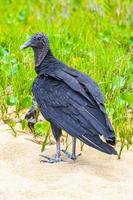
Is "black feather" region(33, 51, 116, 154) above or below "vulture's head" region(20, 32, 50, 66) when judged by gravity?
below

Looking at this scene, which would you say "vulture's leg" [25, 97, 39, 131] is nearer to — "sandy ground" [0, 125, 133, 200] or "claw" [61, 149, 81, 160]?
"sandy ground" [0, 125, 133, 200]

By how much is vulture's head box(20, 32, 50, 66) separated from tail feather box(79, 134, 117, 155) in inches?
39.7

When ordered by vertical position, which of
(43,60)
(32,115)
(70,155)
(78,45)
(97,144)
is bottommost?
(70,155)

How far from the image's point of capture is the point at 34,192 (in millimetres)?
4438

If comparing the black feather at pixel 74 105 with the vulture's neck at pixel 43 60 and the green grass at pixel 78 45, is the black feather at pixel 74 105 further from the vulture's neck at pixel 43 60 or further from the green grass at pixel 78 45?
the green grass at pixel 78 45

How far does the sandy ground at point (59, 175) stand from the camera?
4.42 meters

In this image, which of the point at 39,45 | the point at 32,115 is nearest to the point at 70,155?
the point at 32,115

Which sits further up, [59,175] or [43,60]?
[43,60]

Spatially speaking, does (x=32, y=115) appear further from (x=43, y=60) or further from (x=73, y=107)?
(x=73, y=107)

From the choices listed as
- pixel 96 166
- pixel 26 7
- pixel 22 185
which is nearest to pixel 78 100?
pixel 96 166

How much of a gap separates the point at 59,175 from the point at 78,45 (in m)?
2.69

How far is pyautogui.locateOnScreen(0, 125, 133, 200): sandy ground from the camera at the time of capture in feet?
14.5

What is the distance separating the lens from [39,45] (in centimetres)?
572

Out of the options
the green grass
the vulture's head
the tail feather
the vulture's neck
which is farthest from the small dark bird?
the green grass
